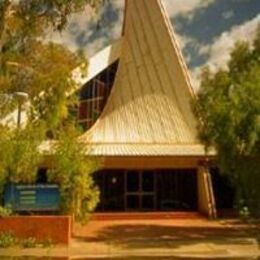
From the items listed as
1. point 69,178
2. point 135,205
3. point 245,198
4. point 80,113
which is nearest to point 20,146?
point 69,178

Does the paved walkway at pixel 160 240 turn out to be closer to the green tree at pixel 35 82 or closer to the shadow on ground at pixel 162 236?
the shadow on ground at pixel 162 236

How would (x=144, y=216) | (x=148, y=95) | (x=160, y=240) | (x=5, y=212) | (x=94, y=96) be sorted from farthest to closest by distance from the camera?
(x=94, y=96)
(x=148, y=95)
(x=144, y=216)
(x=160, y=240)
(x=5, y=212)

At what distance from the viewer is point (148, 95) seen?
3622 cm

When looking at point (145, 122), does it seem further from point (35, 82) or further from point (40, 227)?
point (35, 82)

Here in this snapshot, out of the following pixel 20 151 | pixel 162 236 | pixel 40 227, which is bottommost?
pixel 162 236

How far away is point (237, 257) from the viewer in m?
17.2

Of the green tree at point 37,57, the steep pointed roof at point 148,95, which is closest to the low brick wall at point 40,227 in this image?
the green tree at point 37,57

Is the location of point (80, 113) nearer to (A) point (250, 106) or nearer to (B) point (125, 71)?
(B) point (125, 71)

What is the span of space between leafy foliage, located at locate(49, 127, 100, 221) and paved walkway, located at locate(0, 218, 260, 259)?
96 centimetres

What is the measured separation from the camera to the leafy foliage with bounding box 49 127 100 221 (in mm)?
20891

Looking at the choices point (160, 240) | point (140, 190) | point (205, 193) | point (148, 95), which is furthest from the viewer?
point (148, 95)

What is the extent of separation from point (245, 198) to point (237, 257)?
1.57m

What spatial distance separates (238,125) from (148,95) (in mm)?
17256

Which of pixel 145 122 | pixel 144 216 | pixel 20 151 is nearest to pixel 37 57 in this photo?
pixel 20 151
